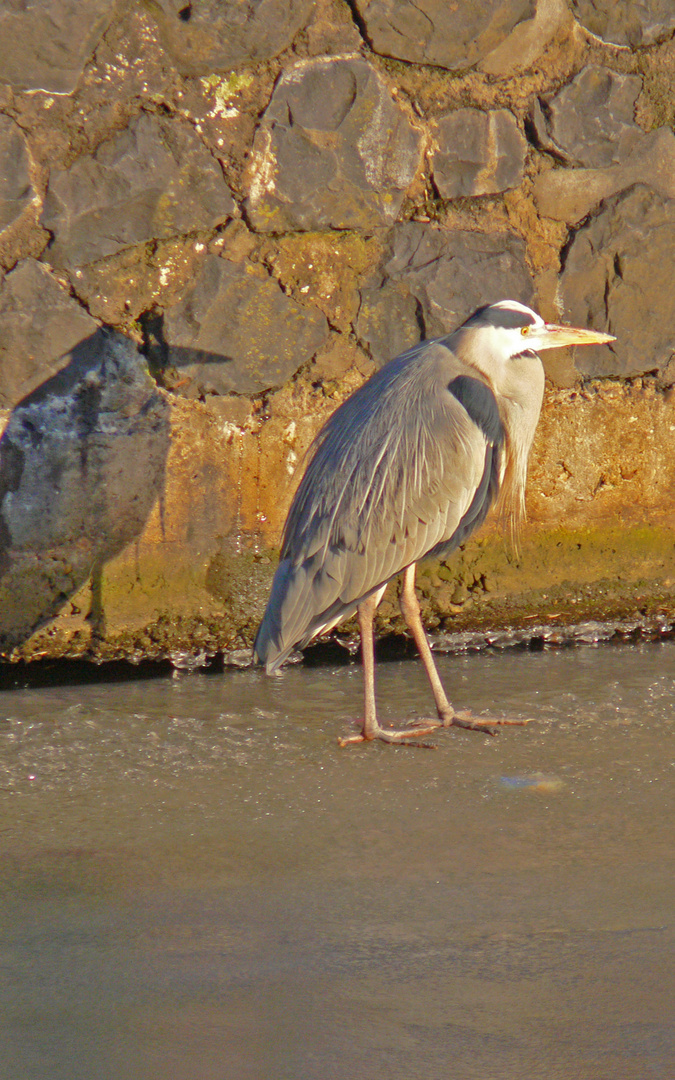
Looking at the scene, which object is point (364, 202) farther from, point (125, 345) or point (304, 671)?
point (304, 671)

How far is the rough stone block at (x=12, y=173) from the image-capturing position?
2953mm

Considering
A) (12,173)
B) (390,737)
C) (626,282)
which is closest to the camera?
(390,737)

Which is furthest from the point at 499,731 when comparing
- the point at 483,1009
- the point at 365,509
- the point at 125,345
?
the point at 125,345

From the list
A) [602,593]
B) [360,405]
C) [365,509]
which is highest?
[360,405]

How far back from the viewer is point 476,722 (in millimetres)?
2814

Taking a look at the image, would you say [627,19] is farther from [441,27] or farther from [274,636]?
[274,636]

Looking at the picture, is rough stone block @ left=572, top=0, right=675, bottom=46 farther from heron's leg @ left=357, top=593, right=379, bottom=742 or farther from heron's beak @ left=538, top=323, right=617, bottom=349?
heron's leg @ left=357, top=593, right=379, bottom=742

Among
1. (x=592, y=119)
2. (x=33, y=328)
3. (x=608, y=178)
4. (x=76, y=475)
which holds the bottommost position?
(x=76, y=475)

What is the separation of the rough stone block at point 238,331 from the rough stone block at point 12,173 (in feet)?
1.60

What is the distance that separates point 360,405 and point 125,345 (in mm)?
764

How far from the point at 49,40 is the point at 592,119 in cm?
160

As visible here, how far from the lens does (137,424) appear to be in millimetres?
3201

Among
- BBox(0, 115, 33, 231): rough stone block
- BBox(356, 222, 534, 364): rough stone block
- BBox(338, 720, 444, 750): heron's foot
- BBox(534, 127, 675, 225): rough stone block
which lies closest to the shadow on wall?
BBox(0, 115, 33, 231): rough stone block

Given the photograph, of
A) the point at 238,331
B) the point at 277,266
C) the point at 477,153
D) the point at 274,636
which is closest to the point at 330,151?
the point at 277,266
